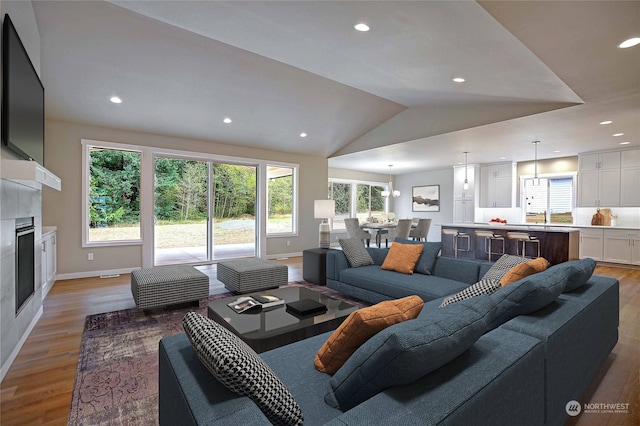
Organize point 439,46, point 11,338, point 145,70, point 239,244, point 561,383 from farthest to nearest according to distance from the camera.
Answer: point 239,244 < point 145,70 < point 439,46 < point 11,338 < point 561,383

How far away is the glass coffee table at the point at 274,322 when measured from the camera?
214 centimetres

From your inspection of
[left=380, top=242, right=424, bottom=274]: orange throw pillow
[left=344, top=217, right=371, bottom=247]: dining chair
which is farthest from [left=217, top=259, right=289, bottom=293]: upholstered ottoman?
[left=344, top=217, right=371, bottom=247]: dining chair

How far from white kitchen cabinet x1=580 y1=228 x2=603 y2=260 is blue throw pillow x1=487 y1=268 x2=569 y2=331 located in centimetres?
695

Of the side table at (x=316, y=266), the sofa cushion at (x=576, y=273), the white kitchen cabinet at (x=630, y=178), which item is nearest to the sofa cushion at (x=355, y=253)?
the side table at (x=316, y=266)

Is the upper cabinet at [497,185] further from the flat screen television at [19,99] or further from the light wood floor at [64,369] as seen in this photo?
the flat screen television at [19,99]

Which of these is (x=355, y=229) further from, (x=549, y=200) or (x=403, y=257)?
(x=549, y=200)

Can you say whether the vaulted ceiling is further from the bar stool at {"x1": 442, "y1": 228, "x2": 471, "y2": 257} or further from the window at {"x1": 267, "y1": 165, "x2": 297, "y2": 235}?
the bar stool at {"x1": 442, "y1": 228, "x2": 471, "y2": 257}

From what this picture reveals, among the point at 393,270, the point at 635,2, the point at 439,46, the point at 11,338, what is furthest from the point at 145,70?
the point at 635,2

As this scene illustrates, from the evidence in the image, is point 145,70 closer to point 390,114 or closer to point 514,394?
point 390,114

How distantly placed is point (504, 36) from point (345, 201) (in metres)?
7.90

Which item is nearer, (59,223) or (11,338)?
(11,338)

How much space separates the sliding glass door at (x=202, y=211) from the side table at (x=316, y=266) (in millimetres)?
2563

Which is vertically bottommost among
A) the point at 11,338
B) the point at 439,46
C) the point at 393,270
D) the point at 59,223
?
the point at 11,338

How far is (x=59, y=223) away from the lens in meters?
5.10
